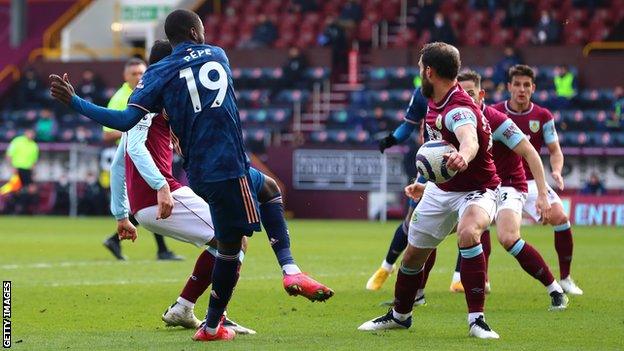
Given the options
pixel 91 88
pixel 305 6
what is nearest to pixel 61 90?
pixel 91 88

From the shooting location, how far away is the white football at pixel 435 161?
8188 mm

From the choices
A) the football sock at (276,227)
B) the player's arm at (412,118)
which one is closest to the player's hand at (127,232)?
the football sock at (276,227)

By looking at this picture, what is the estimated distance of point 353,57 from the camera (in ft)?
112

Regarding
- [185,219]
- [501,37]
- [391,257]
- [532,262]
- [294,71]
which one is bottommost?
[391,257]

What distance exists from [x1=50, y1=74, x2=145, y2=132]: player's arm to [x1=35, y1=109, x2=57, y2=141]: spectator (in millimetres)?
26327

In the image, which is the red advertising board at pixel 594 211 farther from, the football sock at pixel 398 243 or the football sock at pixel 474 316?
the football sock at pixel 474 316

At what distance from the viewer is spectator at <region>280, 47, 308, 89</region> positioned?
33.7 meters

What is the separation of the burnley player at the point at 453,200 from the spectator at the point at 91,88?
86.0ft

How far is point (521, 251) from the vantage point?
1062 cm

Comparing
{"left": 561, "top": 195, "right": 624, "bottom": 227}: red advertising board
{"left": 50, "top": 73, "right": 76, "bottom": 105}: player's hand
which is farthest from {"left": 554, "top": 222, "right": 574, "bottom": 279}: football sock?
{"left": 561, "top": 195, "right": 624, "bottom": 227}: red advertising board

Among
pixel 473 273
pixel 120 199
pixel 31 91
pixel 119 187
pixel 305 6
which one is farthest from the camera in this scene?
pixel 305 6

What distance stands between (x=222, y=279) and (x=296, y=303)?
9.70 feet

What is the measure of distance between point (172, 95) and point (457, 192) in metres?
2.09

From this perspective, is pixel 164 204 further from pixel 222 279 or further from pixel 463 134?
pixel 463 134
